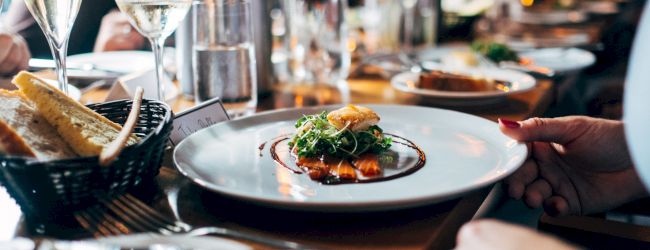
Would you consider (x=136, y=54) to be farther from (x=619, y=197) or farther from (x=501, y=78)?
(x=619, y=197)

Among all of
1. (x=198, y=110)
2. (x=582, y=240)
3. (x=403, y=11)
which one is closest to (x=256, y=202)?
(x=198, y=110)

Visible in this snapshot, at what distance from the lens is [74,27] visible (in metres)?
3.25

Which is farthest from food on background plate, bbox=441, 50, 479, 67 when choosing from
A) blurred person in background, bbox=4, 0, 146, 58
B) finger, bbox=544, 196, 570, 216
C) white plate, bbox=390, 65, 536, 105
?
blurred person in background, bbox=4, 0, 146, 58

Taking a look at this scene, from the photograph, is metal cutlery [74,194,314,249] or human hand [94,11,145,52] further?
→ human hand [94,11,145,52]

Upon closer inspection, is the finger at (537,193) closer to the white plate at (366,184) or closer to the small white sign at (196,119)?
the white plate at (366,184)

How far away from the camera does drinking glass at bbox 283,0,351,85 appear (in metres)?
1.73

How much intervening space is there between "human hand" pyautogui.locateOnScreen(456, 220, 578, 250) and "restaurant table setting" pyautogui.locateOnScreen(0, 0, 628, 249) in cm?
9

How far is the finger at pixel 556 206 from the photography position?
104 cm

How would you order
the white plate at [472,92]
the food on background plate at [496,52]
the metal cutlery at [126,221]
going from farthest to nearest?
the food on background plate at [496,52] < the white plate at [472,92] < the metal cutlery at [126,221]

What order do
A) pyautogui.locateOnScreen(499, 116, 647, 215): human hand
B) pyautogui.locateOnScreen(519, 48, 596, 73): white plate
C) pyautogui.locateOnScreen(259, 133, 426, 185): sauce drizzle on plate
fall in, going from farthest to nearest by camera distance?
pyautogui.locateOnScreen(519, 48, 596, 73): white plate < pyautogui.locateOnScreen(499, 116, 647, 215): human hand < pyautogui.locateOnScreen(259, 133, 426, 185): sauce drizzle on plate

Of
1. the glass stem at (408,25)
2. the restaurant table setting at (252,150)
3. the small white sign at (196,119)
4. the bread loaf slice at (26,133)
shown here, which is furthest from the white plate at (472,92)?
the bread loaf slice at (26,133)

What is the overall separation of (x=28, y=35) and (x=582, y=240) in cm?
298

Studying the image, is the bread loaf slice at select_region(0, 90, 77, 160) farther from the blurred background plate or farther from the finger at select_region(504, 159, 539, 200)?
the blurred background plate

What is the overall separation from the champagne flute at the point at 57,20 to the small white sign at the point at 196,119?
20cm
